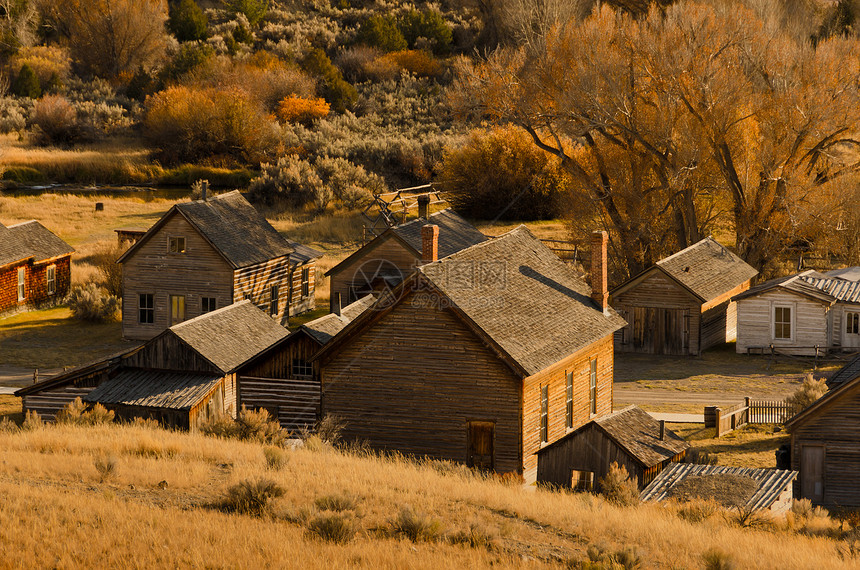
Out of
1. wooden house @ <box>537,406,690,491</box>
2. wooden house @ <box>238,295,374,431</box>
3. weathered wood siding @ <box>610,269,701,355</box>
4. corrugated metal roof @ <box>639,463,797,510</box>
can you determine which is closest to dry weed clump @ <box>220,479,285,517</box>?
corrugated metal roof @ <box>639,463,797,510</box>

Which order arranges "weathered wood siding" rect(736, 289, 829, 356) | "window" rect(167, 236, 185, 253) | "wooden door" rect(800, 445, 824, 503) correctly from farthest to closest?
"window" rect(167, 236, 185, 253) < "weathered wood siding" rect(736, 289, 829, 356) < "wooden door" rect(800, 445, 824, 503)

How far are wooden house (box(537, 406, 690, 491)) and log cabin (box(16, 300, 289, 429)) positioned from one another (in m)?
10.2

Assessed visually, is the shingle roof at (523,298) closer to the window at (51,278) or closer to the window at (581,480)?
the window at (581,480)

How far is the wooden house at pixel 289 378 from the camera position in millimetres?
30078

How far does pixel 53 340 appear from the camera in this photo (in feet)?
147

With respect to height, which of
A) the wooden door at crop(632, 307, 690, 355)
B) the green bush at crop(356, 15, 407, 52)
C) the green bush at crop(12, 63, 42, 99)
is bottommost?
the wooden door at crop(632, 307, 690, 355)

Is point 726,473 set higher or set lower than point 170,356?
lower

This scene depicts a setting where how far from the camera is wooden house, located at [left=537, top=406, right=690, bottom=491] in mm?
25078

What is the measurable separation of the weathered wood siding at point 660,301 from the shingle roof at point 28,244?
2699 cm

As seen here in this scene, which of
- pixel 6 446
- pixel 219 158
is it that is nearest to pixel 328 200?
pixel 219 158

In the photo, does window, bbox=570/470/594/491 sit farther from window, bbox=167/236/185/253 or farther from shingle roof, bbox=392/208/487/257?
window, bbox=167/236/185/253

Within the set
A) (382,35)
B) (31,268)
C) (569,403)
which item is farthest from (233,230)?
(382,35)

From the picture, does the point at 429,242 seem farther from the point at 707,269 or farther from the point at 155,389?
the point at 707,269

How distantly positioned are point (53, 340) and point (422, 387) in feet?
78.3
